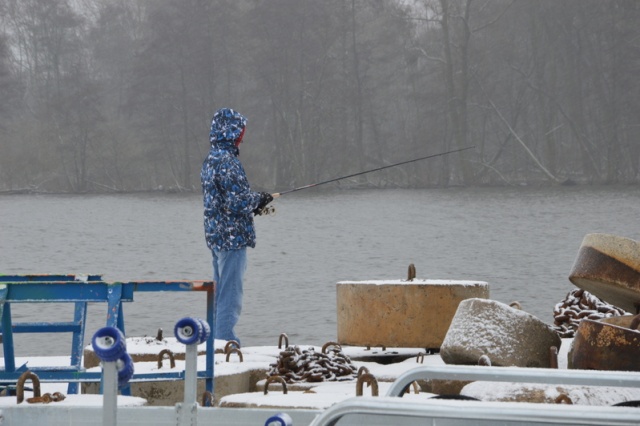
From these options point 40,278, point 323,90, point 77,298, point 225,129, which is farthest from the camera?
point 323,90

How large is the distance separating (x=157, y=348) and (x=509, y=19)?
3264 inches

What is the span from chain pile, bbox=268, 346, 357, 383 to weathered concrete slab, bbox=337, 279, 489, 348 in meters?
1.39

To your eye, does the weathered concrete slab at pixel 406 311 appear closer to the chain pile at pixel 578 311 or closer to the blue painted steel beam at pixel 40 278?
the chain pile at pixel 578 311

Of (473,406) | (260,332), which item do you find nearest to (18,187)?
(260,332)

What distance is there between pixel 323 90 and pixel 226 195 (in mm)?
87234

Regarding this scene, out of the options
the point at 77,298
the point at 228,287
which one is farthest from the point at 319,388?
the point at 228,287

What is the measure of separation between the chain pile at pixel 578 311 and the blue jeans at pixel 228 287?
7.17 ft

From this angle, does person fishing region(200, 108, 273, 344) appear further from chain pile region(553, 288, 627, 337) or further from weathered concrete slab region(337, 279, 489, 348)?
chain pile region(553, 288, 627, 337)

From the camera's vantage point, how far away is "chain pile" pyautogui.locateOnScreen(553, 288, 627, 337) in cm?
799

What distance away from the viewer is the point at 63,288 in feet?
20.4

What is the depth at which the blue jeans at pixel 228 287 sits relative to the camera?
907cm

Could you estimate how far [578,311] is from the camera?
8.27m

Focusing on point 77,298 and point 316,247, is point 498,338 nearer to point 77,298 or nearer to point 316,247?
point 77,298

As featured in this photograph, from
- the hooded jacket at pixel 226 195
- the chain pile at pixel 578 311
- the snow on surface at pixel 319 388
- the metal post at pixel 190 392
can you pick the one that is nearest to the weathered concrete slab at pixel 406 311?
the snow on surface at pixel 319 388
